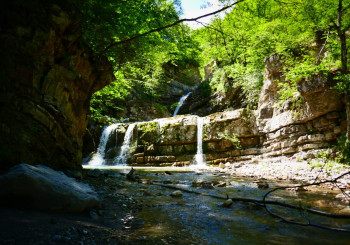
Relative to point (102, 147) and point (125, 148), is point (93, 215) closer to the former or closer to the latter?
point (125, 148)

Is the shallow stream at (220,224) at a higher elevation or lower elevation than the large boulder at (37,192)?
lower

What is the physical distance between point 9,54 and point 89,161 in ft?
53.0

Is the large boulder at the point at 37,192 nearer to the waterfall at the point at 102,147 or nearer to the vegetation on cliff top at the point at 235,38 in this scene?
the vegetation on cliff top at the point at 235,38

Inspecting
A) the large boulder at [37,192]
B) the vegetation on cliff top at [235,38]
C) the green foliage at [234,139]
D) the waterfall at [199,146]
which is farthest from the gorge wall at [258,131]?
the large boulder at [37,192]

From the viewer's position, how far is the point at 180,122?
17.5 metres

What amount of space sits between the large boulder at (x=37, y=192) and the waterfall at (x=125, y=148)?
14943 millimetres

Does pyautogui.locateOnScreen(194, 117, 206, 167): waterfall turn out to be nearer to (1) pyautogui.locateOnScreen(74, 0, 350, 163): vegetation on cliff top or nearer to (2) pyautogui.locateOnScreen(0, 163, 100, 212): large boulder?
(1) pyautogui.locateOnScreen(74, 0, 350, 163): vegetation on cliff top

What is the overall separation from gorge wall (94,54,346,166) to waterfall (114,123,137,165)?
0.47m

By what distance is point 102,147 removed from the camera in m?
19.5

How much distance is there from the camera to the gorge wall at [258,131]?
10.8 metres

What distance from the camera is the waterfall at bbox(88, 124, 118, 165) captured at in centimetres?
1822

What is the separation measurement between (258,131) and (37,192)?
14.4m

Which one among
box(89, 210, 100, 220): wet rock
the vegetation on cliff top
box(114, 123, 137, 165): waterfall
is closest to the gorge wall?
box(114, 123, 137, 165): waterfall

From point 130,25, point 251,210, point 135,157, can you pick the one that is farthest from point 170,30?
point 135,157
